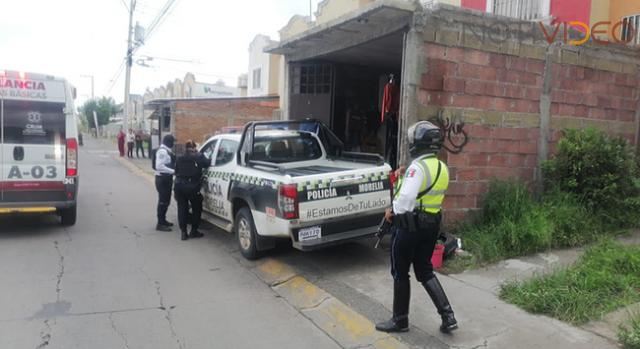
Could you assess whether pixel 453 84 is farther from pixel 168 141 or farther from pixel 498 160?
pixel 168 141

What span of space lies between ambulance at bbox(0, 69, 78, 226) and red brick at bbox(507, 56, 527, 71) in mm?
6763

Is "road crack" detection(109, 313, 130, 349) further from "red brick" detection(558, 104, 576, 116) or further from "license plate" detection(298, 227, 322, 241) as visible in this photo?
"red brick" detection(558, 104, 576, 116)

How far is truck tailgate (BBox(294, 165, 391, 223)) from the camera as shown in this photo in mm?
5633

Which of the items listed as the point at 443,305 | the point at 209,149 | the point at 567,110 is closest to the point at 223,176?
the point at 209,149

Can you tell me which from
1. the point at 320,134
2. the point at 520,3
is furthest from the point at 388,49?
the point at 520,3

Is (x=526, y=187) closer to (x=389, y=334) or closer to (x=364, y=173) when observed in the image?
(x=364, y=173)

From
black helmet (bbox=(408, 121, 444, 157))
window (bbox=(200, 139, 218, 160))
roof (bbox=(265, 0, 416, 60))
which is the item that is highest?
roof (bbox=(265, 0, 416, 60))

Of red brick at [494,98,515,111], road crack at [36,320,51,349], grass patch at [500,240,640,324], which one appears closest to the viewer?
road crack at [36,320,51,349]

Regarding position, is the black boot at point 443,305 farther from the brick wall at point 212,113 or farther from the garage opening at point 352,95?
the brick wall at point 212,113

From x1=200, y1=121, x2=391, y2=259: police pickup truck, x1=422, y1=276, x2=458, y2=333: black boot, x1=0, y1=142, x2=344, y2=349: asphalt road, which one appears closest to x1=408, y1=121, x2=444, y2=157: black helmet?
x1=422, y1=276, x2=458, y2=333: black boot

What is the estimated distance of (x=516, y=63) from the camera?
23.5ft

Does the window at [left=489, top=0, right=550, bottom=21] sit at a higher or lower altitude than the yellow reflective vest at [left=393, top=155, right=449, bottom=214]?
higher

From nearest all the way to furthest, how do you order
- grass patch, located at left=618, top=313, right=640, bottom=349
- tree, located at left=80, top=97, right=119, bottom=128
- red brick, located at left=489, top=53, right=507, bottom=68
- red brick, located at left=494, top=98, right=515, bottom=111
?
grass patch, located at left=618, top=313, right=640, bottom=349, red brick, located at left=489, top=53, right=507, bottom=68, red brick, located at left=494, top=98, right=515, bottom=111, tree, located at left=80, top=97, right=119, bottom=128

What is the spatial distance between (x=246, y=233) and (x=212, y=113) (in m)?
18.1
